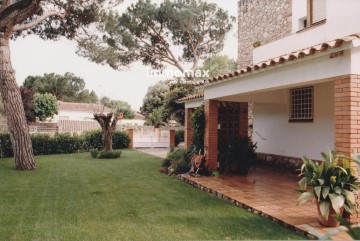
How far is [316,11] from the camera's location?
10.3 metres

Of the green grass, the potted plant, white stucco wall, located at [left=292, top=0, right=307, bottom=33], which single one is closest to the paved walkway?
the green grass

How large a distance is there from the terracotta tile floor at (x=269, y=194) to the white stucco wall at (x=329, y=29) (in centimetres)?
427

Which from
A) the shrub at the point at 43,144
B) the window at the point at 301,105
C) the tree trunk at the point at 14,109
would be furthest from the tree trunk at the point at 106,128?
the window at the point at 301,105

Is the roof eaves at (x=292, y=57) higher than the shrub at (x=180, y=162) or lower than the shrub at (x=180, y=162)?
higher

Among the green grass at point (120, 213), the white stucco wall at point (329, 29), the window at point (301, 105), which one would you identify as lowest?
the green grass at point (120, 213)

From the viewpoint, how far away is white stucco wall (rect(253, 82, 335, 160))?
9.52 metres

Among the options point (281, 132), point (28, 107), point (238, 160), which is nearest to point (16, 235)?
point (238, 160)

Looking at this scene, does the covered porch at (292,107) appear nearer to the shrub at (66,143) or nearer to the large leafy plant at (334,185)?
the large leafy plant at (334,185)

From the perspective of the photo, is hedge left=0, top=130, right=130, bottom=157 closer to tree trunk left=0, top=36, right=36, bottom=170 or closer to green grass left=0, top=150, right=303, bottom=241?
tree trunk left=0, top=36, right=36, bottom=170

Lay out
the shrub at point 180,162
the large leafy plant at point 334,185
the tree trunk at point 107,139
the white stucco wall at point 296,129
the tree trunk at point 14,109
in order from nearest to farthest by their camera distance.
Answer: the large leafy plant at point 334,185 → the white stucco wall at point 296,129 → the shrub at point 180,162 → the tree trunk at point 14,109 → the tree trunk at point 107,139

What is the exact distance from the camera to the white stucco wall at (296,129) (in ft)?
31.2

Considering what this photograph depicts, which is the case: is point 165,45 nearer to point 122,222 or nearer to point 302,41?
point 302,41

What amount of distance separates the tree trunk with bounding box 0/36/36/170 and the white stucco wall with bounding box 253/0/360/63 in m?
9.84

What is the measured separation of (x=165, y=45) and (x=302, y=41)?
49.2 feet
